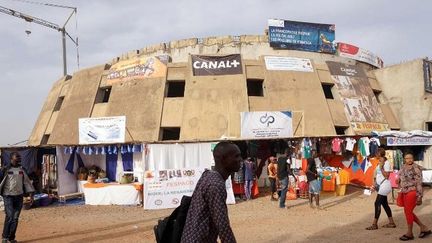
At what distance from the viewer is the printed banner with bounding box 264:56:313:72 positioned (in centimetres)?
2036

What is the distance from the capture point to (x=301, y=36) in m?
21.9

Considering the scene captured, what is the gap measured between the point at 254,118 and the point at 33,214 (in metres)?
8.87

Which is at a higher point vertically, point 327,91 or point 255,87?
point 255,87

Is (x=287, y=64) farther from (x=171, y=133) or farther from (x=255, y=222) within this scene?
(x=255, y=222)

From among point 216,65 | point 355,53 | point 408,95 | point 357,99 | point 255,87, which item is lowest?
point 357,99

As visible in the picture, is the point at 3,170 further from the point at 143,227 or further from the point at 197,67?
the point at 197,67

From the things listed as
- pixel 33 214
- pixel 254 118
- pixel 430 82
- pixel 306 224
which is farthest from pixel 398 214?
pixel 430 82

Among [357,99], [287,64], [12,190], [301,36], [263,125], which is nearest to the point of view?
[12,190]

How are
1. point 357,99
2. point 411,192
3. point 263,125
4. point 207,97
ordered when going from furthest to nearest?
point 357,99
point 207,97
point 263,125
point 411,192

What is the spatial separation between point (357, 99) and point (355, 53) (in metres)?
3.86

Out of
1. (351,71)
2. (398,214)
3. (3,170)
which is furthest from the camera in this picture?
(351,71)

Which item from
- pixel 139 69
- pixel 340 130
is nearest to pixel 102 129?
pixel 139 69

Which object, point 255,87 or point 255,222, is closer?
point 255,222

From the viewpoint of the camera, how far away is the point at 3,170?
7.63 m
